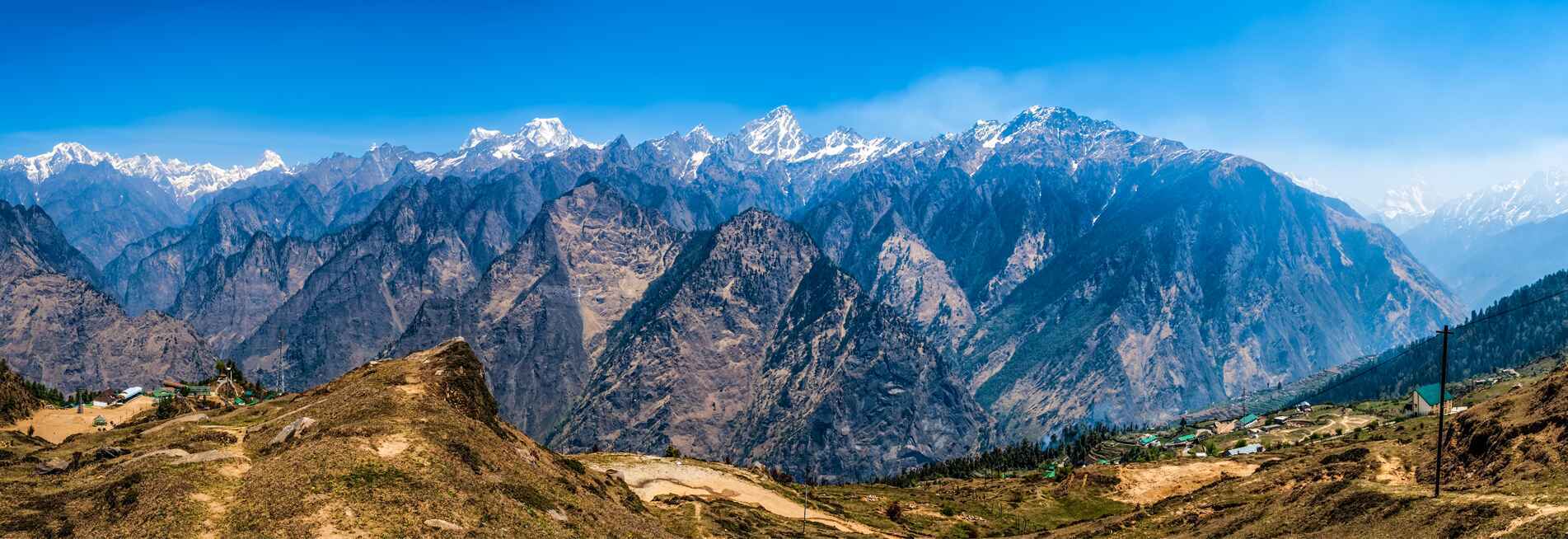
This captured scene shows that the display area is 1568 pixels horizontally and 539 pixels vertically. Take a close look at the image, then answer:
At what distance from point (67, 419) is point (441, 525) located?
448ft

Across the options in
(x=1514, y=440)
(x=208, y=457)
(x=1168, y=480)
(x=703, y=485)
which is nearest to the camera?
(x=208, y=457)

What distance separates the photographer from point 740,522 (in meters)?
131

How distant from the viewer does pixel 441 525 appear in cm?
7256

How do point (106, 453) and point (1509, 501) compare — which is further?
point (106, 453)

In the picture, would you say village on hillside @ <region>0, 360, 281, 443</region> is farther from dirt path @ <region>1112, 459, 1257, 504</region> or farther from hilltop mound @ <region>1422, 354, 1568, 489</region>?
dirt path @ <region>1112, 459, 1257, 504</region>

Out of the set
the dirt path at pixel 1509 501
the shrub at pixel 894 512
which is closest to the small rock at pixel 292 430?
the dirt path at pixel 1509 501

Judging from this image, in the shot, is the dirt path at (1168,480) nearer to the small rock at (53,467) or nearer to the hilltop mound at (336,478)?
the hilltop mound at (336,478)

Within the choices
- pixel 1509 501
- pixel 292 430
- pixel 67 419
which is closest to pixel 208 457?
Result: pixel 292 430

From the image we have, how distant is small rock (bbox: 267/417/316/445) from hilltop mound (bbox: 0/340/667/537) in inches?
5.1

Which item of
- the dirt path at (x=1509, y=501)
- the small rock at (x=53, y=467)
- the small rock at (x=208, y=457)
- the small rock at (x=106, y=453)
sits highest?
the dirt path at (x=1509, y=501)

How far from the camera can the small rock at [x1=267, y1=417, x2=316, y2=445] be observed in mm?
86125

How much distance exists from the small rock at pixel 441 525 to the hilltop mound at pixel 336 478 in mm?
130

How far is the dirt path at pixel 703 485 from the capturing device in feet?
503

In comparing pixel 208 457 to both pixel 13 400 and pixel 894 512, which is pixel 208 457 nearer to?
pixel 13 400
